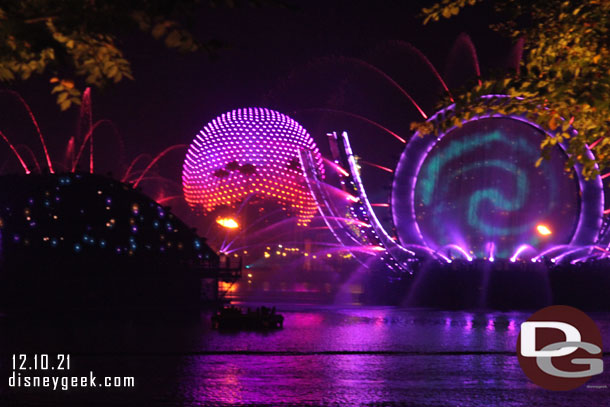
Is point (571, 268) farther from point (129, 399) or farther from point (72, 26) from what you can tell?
point (72, 26)

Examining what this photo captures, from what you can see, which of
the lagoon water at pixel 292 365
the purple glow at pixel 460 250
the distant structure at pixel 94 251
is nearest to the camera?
the lagoon water at pixel 292 365

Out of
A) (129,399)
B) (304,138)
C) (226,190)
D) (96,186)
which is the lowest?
(129,399)

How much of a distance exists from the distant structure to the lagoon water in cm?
1328

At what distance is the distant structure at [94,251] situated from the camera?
171ft

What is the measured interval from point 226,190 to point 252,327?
8439 centimetres

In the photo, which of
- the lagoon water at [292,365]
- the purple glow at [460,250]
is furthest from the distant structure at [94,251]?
the purple glow at [460,250]

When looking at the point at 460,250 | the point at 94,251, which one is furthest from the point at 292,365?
the point at 460,250

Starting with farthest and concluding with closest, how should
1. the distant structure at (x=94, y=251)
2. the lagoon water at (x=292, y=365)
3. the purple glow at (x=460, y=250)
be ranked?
1. the purple glow at (x=460, y=250)
2. the distant structure at (x=94, y=251)
3. the lagoon water at (x=292, y=365)

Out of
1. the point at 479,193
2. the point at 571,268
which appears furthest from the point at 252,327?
the point at 479,193

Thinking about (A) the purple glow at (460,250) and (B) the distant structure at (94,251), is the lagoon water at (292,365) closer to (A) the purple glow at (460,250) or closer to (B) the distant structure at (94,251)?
(B) the distant structure at (94,251)

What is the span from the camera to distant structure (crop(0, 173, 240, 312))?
52.1 metres

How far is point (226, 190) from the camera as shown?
121 meters

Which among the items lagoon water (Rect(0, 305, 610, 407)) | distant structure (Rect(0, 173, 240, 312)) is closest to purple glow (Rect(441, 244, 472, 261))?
distant structure (Rect(0, 173, 240, 312))

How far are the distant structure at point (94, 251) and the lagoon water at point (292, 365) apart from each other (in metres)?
13.3
